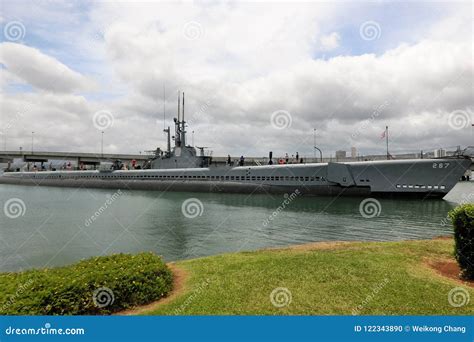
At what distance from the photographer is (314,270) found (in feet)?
25.2

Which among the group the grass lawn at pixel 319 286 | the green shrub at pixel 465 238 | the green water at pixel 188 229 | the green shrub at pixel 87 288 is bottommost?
the green water at pixel 188 229

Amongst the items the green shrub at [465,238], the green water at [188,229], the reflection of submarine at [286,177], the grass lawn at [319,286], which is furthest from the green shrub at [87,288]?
the reflection of submarine at [286,177]

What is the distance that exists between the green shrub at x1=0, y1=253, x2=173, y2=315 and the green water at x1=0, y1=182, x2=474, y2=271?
6341mm

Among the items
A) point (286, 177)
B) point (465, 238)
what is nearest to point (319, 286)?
point (465, 238)

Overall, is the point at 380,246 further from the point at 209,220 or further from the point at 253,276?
the point at 209,220

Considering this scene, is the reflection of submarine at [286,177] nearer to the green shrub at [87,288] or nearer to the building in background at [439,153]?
the building in background at [439,153]

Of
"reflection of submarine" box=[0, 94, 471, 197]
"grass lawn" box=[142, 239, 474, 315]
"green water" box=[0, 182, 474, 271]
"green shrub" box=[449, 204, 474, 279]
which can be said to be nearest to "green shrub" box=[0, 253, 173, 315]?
"grass lawn" box=[142, 239, 474, 315]

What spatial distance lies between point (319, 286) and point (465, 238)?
3.78 m

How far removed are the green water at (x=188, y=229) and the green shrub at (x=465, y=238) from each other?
8.37m

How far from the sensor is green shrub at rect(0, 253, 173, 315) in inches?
210

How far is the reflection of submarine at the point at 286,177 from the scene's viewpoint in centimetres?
3272

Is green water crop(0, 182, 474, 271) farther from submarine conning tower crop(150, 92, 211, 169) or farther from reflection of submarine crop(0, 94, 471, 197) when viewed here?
submarine conning tower crop(150, 92, 211, 169)

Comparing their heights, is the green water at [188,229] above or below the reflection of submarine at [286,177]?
below

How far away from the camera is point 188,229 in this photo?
61.9 ft
